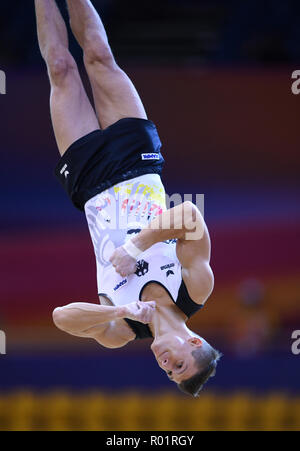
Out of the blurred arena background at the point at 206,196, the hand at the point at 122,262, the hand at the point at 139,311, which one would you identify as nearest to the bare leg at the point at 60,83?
the hand at the point at 122,262

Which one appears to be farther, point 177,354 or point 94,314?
point 177,354

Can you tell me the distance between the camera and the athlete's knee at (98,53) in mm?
4867

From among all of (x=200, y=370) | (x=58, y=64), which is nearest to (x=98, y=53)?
(x=58, y=64)

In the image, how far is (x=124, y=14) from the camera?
32.6 ft

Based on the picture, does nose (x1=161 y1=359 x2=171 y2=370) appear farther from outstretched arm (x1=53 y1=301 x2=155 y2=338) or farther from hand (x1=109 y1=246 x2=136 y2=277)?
hand (x1=109 y1=246 x2=136 y2=277)

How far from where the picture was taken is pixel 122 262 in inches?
162

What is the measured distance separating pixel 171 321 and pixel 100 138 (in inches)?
52.9

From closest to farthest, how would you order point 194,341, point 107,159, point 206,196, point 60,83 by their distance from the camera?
point 194,341 < point 107,159 < point 60,83 < point 206,196

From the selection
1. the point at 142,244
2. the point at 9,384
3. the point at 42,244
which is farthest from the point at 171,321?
the point at 42,244

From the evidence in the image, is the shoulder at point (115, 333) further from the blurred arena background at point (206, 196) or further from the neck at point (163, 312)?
the blurred arena background at point (206, 196)

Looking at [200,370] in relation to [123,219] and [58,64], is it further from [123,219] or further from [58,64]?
[58,64]

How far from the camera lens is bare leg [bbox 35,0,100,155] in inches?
188

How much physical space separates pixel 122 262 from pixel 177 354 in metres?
0.70

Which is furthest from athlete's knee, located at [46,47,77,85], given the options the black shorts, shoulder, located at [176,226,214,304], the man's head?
the man's head
